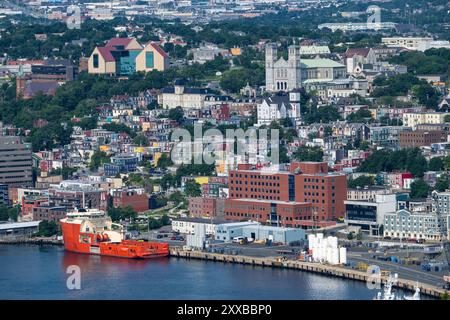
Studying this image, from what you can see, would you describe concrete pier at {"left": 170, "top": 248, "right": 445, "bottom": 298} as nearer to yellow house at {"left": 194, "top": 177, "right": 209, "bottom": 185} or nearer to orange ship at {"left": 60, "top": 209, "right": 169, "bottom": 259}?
orange ship at {"left": 60, "top": 209, "right": 169, "bottom": 259}

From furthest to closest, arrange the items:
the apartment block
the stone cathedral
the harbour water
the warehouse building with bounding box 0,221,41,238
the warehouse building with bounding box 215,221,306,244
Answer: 1. the stone cathedral
2. the apartment block
3. the warehouse building with bounding box 0,221,41,238
4. the warehouse building with bounding box 215,221,306,244
5. the harbour water

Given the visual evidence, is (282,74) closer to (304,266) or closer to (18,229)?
(18,229)

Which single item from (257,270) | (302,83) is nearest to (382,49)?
(302,83)

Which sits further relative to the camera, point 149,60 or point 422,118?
point 149,60

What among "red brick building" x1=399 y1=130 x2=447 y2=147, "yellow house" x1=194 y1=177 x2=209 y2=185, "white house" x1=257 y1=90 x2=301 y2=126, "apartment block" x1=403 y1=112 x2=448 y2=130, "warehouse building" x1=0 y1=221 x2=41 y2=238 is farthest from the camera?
"white house" x1=257 y1=90 x2=301 y2=126

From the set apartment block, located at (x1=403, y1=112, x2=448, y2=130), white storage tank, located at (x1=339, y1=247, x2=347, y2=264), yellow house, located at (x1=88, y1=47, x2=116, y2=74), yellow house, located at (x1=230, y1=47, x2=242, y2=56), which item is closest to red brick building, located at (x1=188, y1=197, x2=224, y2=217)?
white storage tank, located at (x1=339, y1=247, x2=347, y2=264)

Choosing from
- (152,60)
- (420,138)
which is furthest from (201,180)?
(152,60)

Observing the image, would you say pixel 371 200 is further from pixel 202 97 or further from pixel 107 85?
pixel 107 85

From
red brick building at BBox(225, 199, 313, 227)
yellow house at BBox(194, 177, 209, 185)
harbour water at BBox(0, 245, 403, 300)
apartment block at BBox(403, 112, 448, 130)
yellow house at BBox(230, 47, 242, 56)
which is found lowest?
harbour water at BBox(0, 245, 403, 300)
